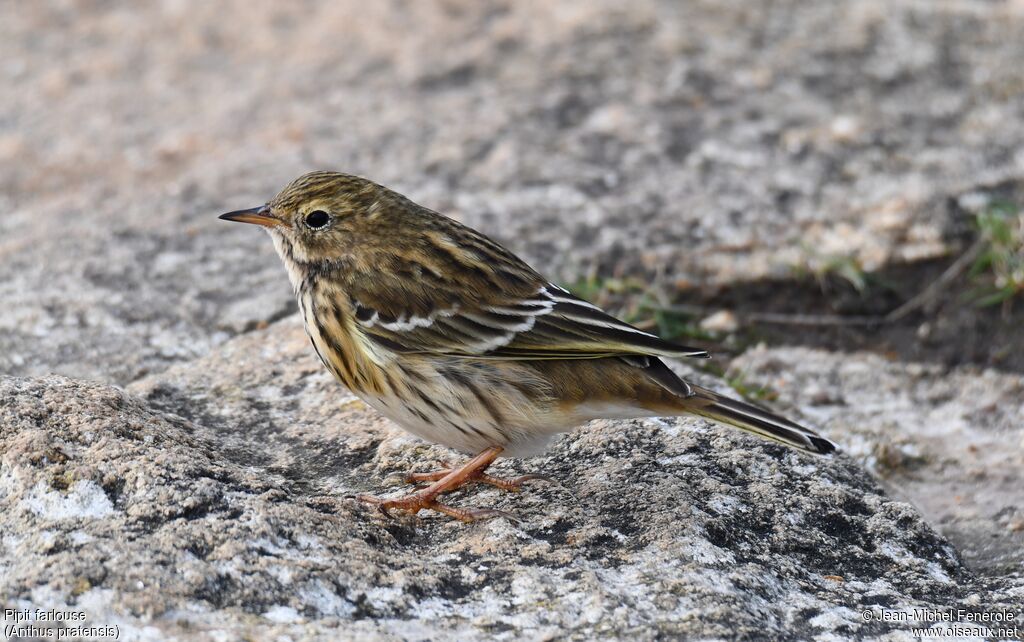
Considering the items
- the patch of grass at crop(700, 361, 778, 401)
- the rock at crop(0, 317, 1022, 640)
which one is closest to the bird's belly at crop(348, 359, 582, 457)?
the rock at crop(0, 317, 1022, 640)

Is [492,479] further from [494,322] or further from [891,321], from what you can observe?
[891,321]

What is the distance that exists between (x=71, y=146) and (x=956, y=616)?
704 cm

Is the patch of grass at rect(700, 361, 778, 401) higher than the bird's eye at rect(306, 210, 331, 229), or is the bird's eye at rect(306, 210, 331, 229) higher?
the bird's eye at rect(306, 210, 331, 229)

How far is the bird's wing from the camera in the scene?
470 cm

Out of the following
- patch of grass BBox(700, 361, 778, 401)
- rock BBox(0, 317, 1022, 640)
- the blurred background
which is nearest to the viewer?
rock BBox(0, 317, 1022, 640)

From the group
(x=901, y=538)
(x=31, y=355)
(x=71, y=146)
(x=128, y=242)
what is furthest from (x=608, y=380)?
(x=71, y=146)

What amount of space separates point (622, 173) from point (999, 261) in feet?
7.77

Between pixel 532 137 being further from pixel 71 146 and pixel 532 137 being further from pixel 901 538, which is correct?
pixel 901 538

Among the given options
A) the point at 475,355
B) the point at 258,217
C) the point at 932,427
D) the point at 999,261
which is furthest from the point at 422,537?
the point at 999,261

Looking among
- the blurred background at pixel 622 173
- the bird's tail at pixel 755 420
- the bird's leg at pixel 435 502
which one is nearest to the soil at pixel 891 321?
the blurred background at pixel 622 173
